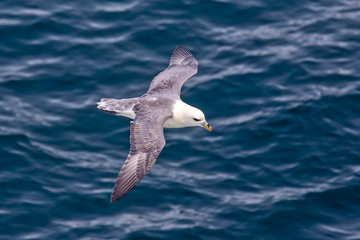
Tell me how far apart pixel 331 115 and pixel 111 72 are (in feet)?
23.2

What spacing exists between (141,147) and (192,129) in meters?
6.92

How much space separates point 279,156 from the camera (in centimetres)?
2084

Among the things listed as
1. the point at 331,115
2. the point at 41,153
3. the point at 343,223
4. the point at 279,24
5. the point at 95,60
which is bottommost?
the point at 343,223

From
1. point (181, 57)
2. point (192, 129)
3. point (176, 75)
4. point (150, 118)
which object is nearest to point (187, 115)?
point (150, 118)

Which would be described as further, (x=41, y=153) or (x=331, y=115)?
(x=331, y=115)

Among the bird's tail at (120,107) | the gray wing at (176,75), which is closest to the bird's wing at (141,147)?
the bird's tail at (120,107)

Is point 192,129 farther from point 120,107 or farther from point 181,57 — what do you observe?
point 120,107

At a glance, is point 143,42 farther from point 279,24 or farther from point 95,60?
point 279,24

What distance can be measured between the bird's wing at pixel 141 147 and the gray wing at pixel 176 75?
167 centimetres

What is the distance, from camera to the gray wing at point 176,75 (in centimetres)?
1766

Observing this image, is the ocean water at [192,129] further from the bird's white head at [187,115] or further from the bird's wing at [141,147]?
the bird's wing at [141,147]

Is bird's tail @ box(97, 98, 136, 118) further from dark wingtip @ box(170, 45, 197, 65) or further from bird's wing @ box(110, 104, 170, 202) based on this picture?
dark wingtip @ box(170, 45, 197, 65)

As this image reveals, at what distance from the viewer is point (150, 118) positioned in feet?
51.5

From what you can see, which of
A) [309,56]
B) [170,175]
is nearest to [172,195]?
[170,175]
